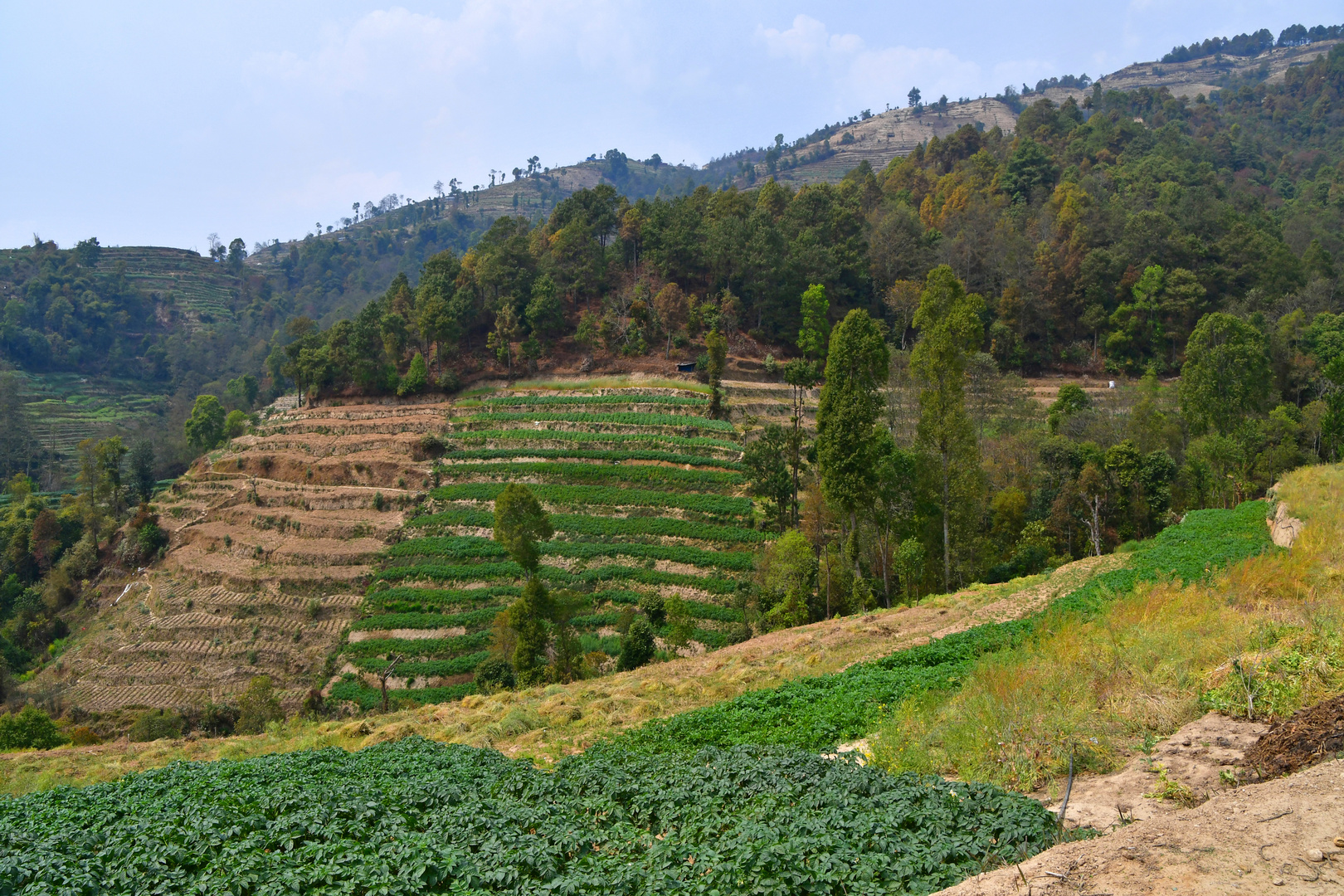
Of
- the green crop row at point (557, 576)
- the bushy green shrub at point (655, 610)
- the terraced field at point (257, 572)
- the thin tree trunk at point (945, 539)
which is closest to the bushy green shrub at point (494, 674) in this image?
the bushy green shrub at point (655, 610)

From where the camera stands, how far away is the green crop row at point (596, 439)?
44.5 meters

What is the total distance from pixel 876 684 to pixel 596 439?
110 ft

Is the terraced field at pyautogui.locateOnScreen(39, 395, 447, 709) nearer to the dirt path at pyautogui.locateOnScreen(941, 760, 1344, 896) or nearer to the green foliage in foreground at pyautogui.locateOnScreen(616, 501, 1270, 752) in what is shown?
the green foliage in foreground at pyautogui.locateOnScreen(616, 501, 1270, 752)

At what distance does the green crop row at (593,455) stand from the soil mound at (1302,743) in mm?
33593

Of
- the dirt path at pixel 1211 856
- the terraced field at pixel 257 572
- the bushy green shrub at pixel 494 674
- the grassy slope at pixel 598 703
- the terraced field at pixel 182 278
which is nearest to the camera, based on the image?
the dirt path at pixel 1211 856

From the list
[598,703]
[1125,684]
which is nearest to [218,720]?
[598,703]

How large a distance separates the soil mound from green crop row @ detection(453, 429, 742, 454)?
117ft

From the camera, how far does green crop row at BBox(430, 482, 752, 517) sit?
38781 millimetres

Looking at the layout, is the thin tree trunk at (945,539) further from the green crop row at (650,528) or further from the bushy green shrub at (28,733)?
the bushy green shrub at (28,733)

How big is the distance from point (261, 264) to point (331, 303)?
41.9m

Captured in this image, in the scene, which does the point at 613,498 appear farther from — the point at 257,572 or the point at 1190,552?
the point at 1190,552

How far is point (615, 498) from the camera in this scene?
40.2 m

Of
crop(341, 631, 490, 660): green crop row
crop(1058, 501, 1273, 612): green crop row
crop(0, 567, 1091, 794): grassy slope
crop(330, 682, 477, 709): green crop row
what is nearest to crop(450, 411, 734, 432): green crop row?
crop(341, 631, 490, 660): green crop row

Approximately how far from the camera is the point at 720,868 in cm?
643
